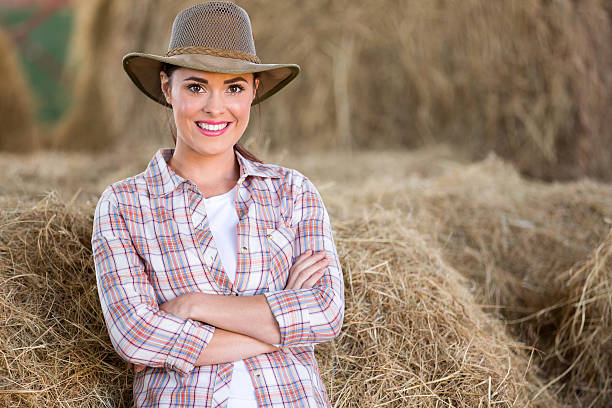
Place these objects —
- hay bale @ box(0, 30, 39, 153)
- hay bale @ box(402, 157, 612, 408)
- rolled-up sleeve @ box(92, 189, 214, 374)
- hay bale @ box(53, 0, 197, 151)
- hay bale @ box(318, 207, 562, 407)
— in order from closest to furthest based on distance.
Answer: rolled-up sleeve @ box(92, 189, 214, 374) → hay bale @ box(318, 207, 562, 407) → hay bale @ box(402, 157, 612, 408) → hay bale @ box(53, 0, 197, 151) → hay bale @ box(0, 30, 39, 153)

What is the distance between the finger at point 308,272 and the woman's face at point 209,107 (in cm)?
33

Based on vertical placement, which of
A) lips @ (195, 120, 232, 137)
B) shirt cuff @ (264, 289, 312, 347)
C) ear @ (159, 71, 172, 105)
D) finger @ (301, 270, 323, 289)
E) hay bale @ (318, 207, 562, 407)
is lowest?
hay bale @ (318, 207, 562, 407)

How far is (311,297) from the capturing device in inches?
57.1

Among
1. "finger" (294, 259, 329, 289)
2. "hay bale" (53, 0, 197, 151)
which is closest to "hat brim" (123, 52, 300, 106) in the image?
"finger" (294, 259, 329, 289)

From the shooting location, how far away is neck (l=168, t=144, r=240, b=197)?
1.59 m

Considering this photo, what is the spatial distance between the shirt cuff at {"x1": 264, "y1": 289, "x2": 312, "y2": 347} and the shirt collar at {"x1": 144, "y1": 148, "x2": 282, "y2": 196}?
0.30 metres

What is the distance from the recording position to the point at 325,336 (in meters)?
1.45

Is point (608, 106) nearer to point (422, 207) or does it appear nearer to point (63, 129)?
point (422, 207)

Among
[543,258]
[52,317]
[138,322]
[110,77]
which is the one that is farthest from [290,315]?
[110,77]

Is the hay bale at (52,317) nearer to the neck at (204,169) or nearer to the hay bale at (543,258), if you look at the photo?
the neck at (204,169)

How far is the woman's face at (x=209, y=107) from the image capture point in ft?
4.84

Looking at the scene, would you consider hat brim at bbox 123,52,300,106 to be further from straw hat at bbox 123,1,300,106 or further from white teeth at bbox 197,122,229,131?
white teeth at bbox 197,122,229,131

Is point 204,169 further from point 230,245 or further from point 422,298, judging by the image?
point 422,298

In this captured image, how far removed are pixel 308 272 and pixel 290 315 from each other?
4.9 inches
